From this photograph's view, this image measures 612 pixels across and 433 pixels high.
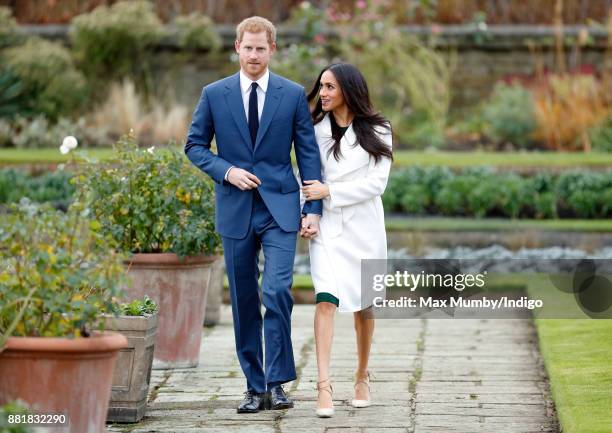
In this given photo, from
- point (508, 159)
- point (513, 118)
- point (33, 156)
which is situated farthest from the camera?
point (513, 118)

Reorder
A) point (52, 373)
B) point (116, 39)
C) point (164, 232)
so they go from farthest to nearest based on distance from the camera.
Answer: point (116, 39) → point (164, 232) → point (52, 373)

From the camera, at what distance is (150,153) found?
7227 millimetres

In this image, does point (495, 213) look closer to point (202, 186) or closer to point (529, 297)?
point (529, 297)

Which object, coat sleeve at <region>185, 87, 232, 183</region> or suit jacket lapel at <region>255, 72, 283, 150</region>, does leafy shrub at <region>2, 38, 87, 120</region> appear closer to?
coat sleeve at <region>185, 87, 232, 183</region>

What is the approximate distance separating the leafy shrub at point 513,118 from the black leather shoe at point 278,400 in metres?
13.4

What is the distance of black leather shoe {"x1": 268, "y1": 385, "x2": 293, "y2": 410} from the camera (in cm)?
591

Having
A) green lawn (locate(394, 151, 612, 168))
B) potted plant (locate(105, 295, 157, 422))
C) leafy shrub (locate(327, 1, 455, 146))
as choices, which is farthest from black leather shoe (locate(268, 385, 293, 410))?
leafy shrub (locate(327, 1, 455, 146))

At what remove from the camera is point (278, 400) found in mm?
5910

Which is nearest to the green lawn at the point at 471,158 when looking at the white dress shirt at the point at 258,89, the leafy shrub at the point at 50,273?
the white dress shirt at the point at 258,89

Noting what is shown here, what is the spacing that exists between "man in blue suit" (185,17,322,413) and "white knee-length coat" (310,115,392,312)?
0.31ft

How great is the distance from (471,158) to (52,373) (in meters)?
12.3

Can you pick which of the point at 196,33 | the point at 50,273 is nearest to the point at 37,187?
the point at 196,33

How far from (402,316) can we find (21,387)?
496cm

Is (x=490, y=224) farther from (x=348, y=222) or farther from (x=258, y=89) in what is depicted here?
(x=258, y=89)
